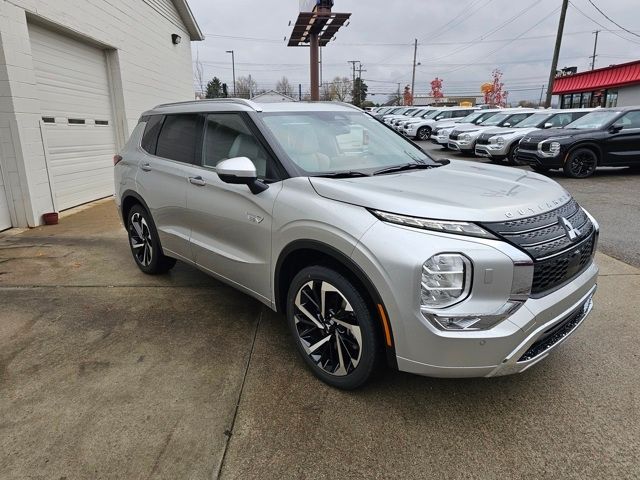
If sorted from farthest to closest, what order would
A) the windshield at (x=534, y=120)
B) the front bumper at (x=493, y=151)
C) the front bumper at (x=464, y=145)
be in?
the front bumper at (x=464, y=145), the windshield at (x=534, y=120), the front bumper at (x=493, y=151)

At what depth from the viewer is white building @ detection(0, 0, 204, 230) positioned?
6.68m

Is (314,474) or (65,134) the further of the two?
(65,134)

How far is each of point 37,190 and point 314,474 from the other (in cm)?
677

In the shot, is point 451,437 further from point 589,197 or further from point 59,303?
point 589,197

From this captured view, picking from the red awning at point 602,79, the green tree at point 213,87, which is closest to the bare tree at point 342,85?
the green tree at point 213,87

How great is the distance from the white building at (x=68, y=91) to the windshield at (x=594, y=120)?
10830 millimetres

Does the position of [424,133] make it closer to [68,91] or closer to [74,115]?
[74,115]

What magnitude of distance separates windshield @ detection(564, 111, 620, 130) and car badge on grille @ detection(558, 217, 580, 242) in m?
10.2

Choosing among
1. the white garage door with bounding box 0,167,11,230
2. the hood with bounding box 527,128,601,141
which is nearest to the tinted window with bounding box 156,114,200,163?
the white garage door with bounding box 0,167,11,230

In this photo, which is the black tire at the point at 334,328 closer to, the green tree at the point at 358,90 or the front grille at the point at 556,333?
the front grille at the point at 556,333

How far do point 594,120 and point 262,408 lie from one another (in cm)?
1191

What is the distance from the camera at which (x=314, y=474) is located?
220 cm

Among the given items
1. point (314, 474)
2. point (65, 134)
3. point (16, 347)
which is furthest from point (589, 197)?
point (65, 134)

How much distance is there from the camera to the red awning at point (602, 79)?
28078mm
